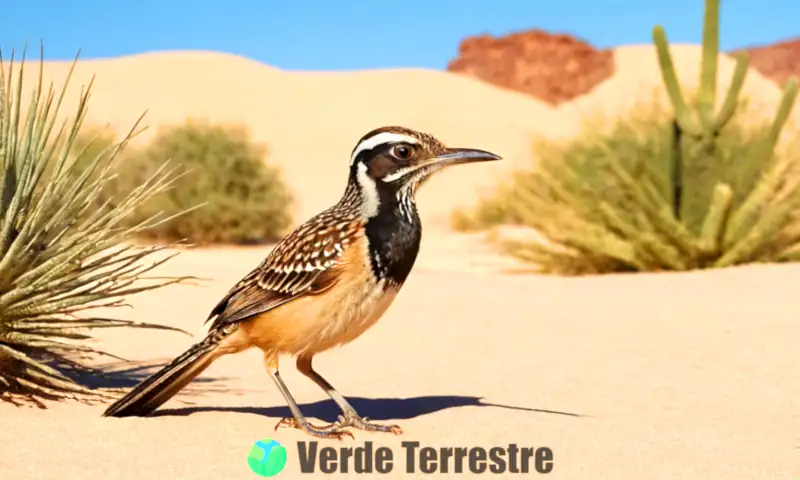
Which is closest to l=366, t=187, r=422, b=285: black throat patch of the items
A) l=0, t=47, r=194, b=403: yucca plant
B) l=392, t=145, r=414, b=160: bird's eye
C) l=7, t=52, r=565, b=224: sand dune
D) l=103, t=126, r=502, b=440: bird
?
l=103, t=126, r=502, b=440: bird

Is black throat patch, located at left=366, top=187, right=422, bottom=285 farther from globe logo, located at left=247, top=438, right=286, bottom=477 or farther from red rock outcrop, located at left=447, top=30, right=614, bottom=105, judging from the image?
red rock outcrop, located at left=447, top=30, right=614, bottom=105

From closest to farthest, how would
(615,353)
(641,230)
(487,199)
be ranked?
(615,353)
(641,230)
(487,199)

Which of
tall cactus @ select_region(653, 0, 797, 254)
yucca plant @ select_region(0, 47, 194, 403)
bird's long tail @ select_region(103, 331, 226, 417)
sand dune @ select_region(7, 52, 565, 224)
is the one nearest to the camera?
bird's long tail @ select_region(103, 331, 226, 417)

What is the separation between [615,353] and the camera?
7711mm

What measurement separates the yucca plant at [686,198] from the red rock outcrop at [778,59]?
8274 cm

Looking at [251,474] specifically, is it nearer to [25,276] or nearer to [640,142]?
[25,276]

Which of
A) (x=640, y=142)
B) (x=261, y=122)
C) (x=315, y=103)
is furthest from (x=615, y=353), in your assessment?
(x=315, y=103)

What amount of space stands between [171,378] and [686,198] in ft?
30.7

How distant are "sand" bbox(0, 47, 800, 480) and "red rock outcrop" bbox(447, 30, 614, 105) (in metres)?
71.6

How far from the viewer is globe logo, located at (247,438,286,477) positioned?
420 centimetres

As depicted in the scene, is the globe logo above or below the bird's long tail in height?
below

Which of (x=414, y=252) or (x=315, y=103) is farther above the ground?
(x=315, y=103)

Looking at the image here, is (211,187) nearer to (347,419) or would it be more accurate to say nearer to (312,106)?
(347,419)

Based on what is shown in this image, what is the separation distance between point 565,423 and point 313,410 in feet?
4.58
